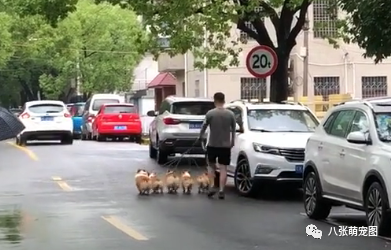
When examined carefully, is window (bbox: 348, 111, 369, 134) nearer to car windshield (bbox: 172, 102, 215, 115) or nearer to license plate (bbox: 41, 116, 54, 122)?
car windshield (bbox: 172, 102, 215, 115)

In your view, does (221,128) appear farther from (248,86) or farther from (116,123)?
(248,86)

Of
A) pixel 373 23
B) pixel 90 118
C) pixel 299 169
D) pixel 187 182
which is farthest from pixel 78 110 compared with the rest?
pixel 373 23

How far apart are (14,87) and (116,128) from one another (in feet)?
127

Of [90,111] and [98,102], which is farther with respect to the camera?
[98,102]

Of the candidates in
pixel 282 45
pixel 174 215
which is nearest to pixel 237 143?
pixel 174 215

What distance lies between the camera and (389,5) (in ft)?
42.2

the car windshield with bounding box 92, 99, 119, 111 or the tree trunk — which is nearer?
the tree trunk

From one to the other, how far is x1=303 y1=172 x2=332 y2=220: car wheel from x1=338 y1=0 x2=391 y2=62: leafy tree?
2.11 meters

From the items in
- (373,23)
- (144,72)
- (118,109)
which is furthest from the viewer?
(144,72)

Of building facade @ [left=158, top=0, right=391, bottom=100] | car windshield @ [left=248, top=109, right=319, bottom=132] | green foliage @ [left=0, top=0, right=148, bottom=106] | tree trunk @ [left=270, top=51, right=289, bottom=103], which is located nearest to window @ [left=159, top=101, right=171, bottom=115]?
tree trunk @ [left=270, top=51, right=289, bottom=103]

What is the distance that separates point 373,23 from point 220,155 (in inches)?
162

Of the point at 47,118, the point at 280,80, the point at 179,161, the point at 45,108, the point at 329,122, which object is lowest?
the point at 179,161

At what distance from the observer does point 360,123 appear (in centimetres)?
1233

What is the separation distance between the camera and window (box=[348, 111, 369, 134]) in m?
12.1
